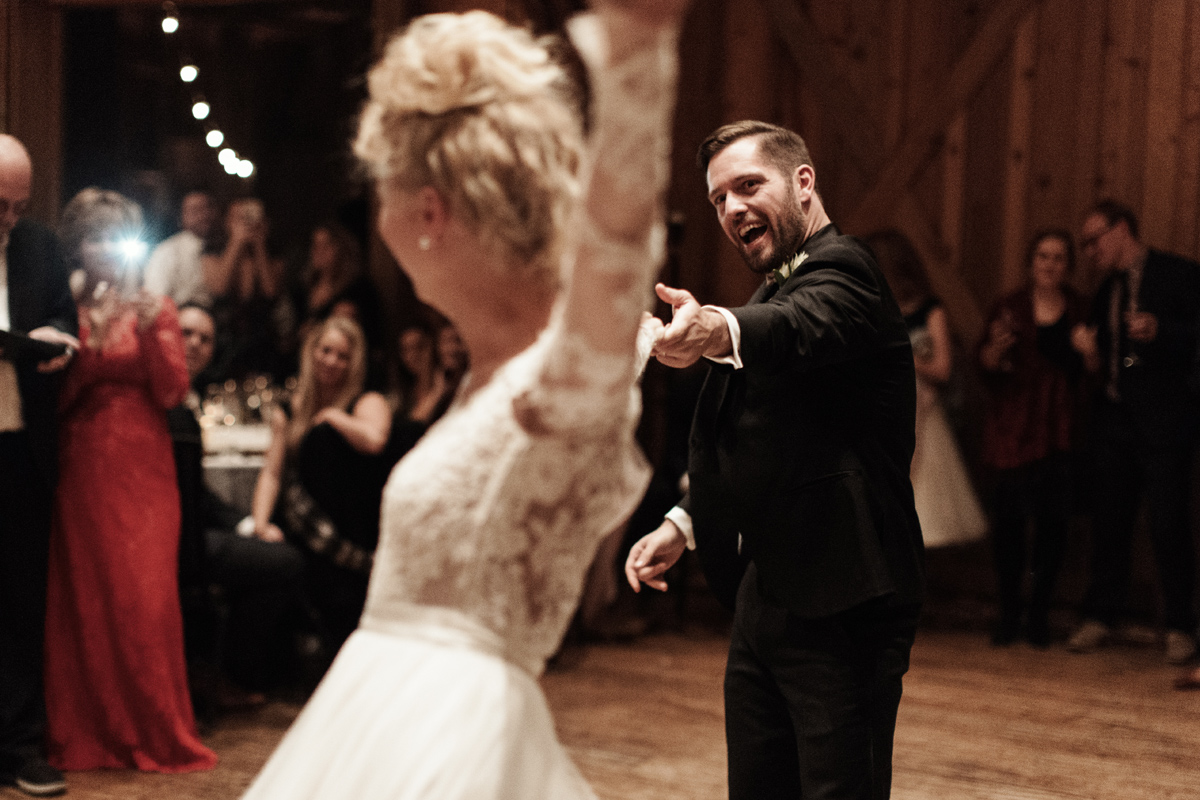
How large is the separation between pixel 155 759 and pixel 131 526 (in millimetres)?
694

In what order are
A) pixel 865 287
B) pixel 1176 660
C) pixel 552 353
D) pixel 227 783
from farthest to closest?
pixel 1176 660 → pixel 227 783 → pixel 865 287 → pixel 552 353

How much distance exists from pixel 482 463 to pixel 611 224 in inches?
10.6

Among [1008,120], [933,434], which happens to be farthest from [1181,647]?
[1008,120]

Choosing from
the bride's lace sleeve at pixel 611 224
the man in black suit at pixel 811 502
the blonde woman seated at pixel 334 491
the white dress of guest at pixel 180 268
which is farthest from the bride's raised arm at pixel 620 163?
the white dress of guest at pixel 180 268

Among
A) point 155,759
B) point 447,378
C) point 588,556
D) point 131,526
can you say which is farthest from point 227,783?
point 588,556

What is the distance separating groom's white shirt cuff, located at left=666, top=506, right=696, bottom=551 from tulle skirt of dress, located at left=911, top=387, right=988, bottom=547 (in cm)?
358

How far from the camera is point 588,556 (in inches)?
46.4

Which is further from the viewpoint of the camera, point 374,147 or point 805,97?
point 805,97

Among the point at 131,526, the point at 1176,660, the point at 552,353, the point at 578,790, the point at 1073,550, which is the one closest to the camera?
the point at 552,353

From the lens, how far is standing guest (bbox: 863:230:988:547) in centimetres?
541

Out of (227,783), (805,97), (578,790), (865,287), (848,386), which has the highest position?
(805,97)

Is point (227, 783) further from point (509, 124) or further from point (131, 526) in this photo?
point (509, 124)

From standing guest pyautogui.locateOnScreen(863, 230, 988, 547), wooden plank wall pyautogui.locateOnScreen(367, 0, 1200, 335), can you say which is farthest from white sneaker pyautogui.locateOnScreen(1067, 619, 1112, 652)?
wooden plank wall pyautogui.locateOnScreen(367, 0, 1200, 335)

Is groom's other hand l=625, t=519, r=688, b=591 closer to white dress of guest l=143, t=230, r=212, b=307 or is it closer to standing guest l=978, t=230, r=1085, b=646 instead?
standing guest l=978, t=230, r=1085, b=646
